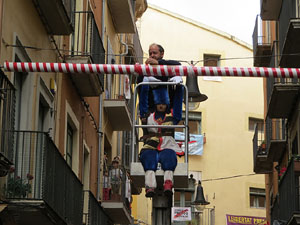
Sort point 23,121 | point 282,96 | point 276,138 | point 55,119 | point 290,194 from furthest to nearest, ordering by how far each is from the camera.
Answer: point 276,138 → point 282,96 → point 290,194 → point 55,119 → point 23,121

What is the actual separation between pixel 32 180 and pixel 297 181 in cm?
799

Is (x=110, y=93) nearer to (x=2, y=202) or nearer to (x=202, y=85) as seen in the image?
(x=2, y=202)

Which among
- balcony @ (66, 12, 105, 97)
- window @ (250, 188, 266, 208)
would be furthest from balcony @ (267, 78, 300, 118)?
window @ (250, 188, 266, 208)

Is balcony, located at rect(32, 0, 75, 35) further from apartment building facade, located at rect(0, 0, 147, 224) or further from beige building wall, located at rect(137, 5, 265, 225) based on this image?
beige building wall, located at rect(137, 5, 265, 225)

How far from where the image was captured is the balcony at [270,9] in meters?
28.0

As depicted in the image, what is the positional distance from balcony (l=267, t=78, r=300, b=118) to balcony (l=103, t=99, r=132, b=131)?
3832 millimetres

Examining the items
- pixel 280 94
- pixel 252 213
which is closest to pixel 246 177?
pixel 252 213

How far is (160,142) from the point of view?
14766 millimetres

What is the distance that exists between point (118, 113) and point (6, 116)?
42.4ft

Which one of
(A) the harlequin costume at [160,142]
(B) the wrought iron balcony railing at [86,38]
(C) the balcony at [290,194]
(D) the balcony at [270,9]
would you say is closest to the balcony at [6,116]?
(A) the harlequin costume at [160,142]

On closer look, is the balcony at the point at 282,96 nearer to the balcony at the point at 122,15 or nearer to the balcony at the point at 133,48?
the balcony at the point at 122,15

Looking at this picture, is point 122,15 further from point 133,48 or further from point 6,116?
point 6,116

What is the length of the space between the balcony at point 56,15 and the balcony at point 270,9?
10355 mm

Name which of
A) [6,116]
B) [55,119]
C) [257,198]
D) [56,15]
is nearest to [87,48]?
[55,119]
